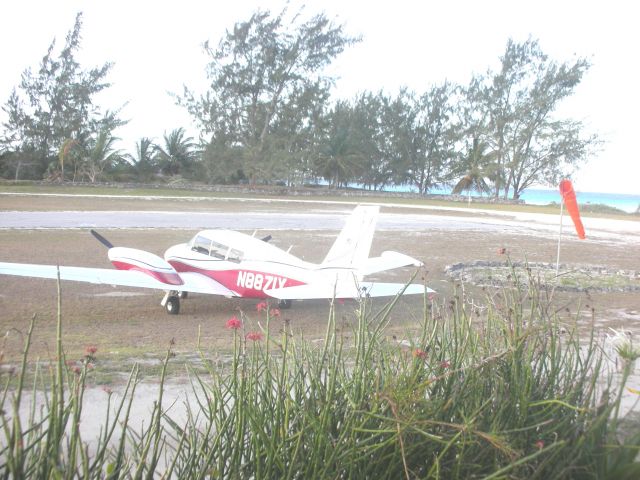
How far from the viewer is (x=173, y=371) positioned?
234 inches

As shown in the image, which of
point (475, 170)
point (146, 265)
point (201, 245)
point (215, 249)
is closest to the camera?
point (146, 265)

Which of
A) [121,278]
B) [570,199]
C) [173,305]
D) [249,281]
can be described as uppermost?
[570,199]

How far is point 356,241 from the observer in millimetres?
9539

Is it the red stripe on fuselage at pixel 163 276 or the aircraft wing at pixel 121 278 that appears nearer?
the aircraft wing at pixel 121 278

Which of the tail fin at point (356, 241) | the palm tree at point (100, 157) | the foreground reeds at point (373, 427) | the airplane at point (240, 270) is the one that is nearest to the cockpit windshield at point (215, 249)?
the airplane at point (240, 270)

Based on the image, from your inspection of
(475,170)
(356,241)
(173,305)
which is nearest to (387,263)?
(356,241)

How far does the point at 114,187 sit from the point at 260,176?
43.6 ft

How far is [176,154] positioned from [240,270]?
1894 inches

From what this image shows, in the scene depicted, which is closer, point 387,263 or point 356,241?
point 356,241

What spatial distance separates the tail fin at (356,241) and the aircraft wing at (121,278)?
1796 mm

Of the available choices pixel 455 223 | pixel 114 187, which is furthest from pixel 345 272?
pixel 114 187

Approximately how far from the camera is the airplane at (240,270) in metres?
9.37

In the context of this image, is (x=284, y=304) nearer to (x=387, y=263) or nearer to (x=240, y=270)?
(x=240, y=270)

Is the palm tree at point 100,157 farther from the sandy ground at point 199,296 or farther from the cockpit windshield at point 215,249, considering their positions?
the cockpit windshield at point 215,249
